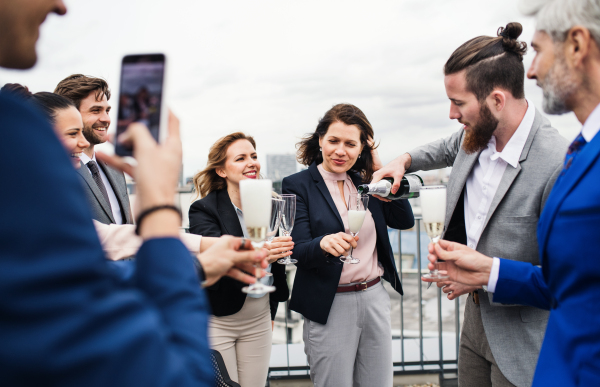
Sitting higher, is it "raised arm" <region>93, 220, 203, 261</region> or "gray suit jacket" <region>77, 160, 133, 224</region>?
"gray suit jacket" <region>77, 160, 133, 224</region>

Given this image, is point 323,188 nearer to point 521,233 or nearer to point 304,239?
point 304,239

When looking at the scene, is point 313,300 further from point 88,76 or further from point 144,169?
point 88,76

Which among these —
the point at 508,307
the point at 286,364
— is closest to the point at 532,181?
the point at 508,307

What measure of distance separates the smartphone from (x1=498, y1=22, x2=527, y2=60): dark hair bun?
1.92 metres

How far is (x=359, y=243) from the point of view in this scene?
2.96 metres

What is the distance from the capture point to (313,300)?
2.82 metres

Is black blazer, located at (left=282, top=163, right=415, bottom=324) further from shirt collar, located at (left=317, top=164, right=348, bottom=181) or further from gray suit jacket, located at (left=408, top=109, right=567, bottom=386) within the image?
gray suit jacket, located at (left=408, top=109, right=567, bottom=386)

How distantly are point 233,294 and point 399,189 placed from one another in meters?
1.34

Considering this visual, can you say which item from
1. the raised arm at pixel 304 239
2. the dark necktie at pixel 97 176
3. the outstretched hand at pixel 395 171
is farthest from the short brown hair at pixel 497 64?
the dark necktie at pixel 97 176

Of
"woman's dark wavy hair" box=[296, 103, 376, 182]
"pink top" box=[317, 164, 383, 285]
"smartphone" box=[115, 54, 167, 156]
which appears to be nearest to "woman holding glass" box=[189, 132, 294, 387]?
"woman's dark wavy hair" box=[296, 103, 376, 182]

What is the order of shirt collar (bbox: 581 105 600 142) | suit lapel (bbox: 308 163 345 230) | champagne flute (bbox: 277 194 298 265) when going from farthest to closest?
suit lapel (bbox: 308 163 345 230), champagne flute (bbox: 277 194 298 265), shirt collar (bbox: 581 105 600 142)

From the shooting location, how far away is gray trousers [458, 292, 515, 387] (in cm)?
216

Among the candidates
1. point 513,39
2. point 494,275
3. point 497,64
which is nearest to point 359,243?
point 494,275

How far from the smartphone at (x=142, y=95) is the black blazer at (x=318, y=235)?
6.23ft
